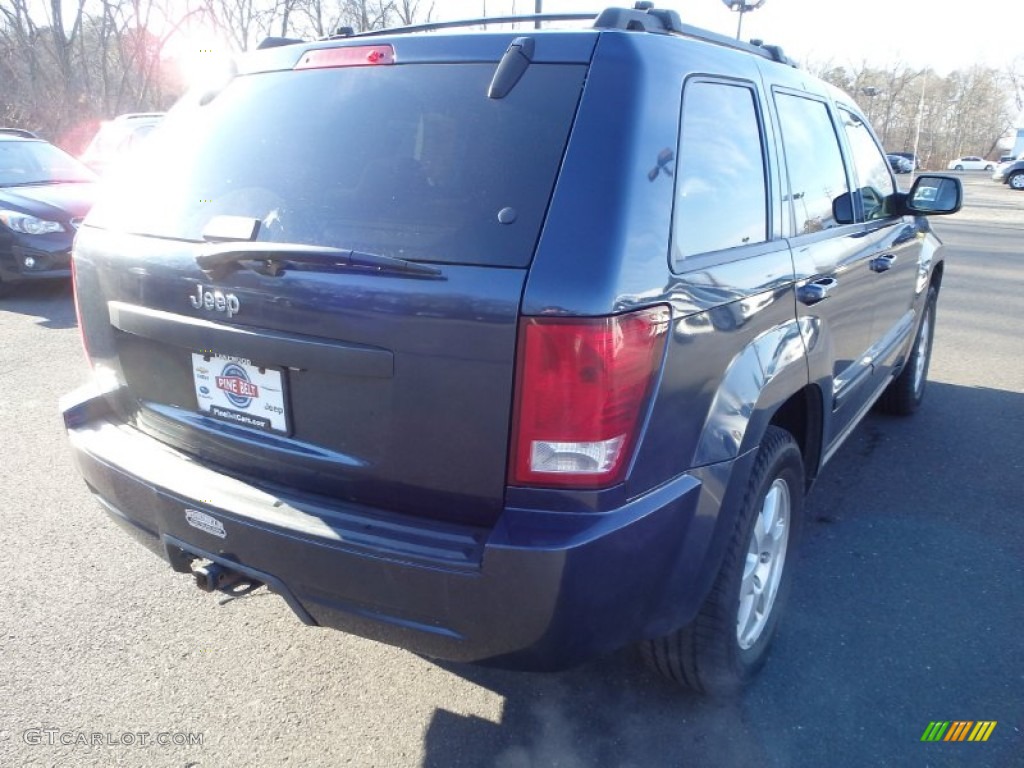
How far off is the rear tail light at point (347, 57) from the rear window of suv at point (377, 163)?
0.03 m

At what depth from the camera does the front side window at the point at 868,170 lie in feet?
12.2

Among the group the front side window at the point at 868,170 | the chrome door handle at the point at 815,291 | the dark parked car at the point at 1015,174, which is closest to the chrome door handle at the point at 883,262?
the front side window at the point at 868,170

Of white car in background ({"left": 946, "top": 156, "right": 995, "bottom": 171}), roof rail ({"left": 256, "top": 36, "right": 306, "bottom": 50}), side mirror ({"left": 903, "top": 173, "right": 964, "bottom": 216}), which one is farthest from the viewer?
white car in background ({"left": 946, "top": 156, "right": 995, "bottom": 171})

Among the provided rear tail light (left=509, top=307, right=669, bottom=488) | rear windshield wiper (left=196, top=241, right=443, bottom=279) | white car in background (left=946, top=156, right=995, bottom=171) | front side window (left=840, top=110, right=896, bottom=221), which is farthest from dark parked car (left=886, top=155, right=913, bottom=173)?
white car in background (left=946, top=156, right=995, bottom=171)

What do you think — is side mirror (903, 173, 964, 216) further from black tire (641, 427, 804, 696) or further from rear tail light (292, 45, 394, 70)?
rear tail light (292, 45, 394, 70)

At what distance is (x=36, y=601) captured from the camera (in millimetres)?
3000

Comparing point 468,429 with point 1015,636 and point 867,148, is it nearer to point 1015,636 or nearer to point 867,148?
point 1015,636

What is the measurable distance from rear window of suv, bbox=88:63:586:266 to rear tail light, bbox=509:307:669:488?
8.3 inches

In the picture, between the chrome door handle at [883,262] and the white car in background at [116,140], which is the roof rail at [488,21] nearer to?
the chrome door handle at [883,262]

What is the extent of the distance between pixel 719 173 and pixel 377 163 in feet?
3.10

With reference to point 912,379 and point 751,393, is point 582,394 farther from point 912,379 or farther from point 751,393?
point 912,379

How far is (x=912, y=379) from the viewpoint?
5086 mm

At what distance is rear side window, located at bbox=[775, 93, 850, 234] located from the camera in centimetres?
281

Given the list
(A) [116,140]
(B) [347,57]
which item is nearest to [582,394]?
(B) [347,57]
